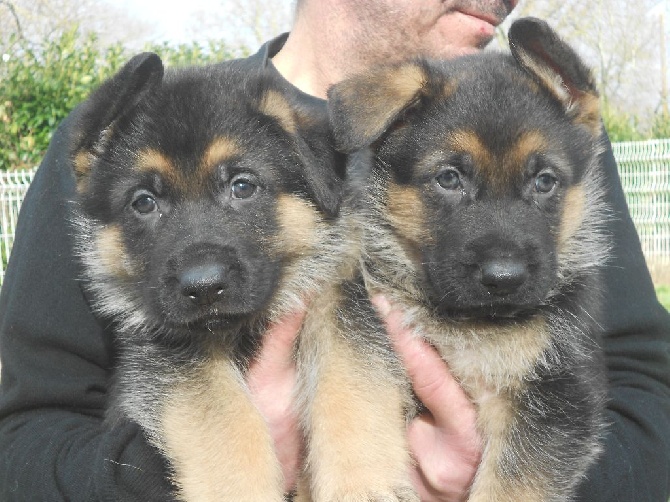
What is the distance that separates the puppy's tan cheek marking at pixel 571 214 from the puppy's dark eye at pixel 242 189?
3.62ft

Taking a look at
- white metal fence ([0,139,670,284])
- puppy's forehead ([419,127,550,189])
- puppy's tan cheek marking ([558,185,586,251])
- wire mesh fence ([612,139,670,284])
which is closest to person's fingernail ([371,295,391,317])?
puppy's forehead ([419,127,550,189])

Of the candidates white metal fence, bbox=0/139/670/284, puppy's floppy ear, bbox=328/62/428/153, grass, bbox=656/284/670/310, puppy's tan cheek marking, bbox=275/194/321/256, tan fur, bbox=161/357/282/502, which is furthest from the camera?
white metal fence, bbox=0/139/670/284

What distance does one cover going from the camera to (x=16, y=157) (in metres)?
10.4

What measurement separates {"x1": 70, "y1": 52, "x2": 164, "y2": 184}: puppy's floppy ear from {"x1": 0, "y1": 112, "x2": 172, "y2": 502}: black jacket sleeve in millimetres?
136

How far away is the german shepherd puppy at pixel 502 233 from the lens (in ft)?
8.13

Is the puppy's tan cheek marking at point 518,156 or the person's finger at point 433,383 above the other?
the puppy's tan cheek marking at point 518,156

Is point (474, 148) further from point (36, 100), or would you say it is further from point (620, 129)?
point (620, 129)

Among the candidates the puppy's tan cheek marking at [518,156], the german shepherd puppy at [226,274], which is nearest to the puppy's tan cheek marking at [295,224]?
the german shepherd puppy at [226,274]

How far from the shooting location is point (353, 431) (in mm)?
2414

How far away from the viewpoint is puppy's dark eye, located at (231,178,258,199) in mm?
2611

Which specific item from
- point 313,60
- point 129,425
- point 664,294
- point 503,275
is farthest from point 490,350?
point 664,294

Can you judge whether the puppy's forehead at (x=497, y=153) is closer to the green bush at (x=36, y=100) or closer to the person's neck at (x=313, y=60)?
the person's neck at (x=313, y=60)

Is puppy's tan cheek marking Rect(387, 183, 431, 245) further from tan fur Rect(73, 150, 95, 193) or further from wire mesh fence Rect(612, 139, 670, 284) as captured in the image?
wire mesh fence Rect(612, 139, 670, 284)

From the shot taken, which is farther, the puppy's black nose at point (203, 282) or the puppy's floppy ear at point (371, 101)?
the puppy's floppy ear at point (371, 101)
